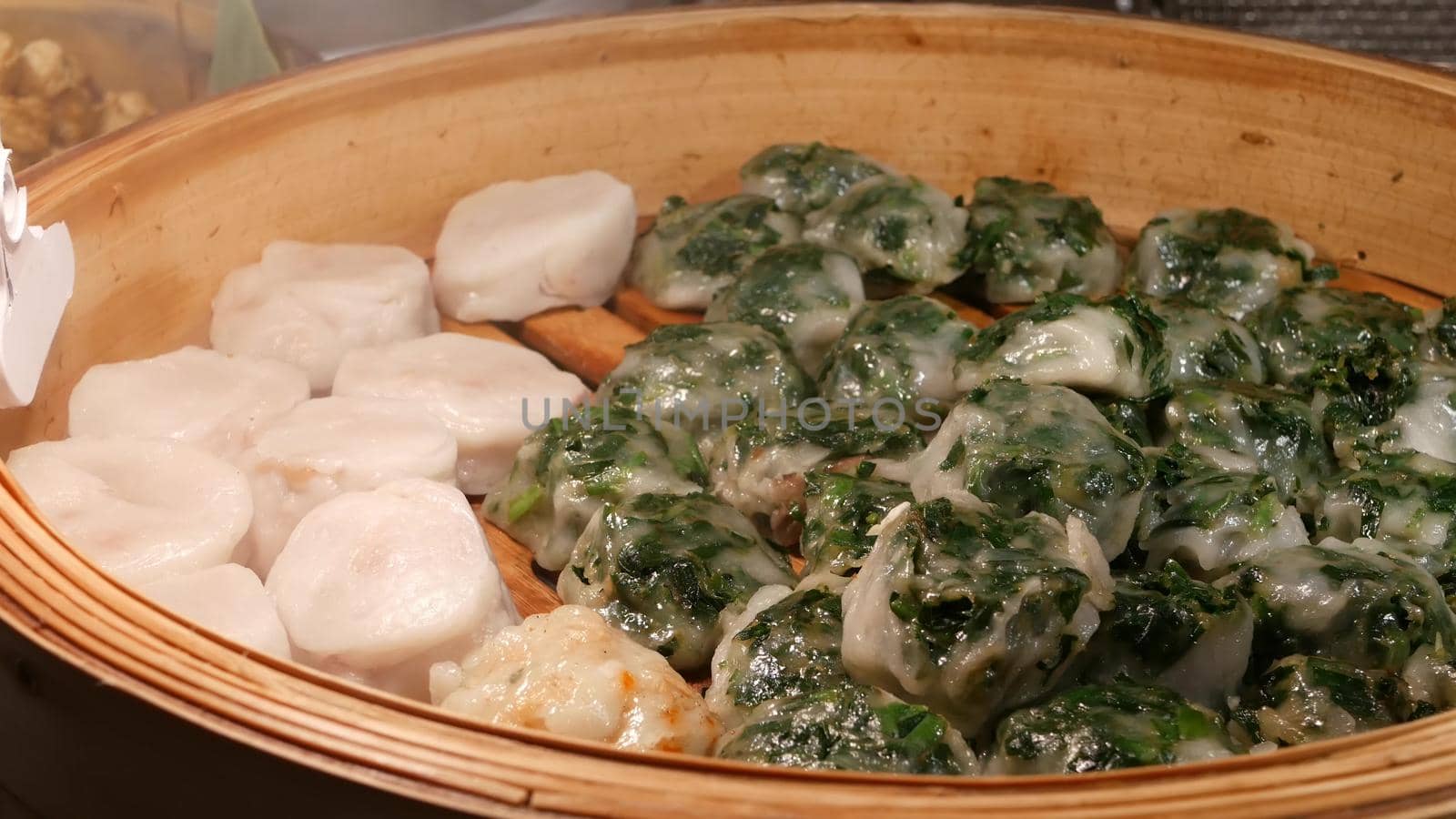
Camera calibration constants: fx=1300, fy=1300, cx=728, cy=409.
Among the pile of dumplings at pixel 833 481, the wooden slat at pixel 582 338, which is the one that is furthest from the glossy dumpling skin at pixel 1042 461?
the wooden slat at pixel 582 338

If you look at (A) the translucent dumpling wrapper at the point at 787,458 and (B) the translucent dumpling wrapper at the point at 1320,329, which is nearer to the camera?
(A) the translucent dumpling wrapper at the point at 787,458

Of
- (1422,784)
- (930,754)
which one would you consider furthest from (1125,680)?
(1422,784)

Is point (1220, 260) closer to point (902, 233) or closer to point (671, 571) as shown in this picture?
point (902, 233)

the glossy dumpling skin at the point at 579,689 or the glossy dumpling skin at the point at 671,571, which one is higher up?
the glossy dumpling skin at the point at 579,689

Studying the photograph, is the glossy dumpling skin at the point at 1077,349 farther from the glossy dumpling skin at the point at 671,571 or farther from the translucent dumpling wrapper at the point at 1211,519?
the glossy dumpling skin at the point at 671,571

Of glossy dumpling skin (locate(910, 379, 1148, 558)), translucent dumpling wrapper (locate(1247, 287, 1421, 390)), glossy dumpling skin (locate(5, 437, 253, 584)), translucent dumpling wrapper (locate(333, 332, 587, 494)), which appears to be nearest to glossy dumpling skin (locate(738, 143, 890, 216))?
translucent dumpling wrapper (locate(333, 332, 587, 494))
